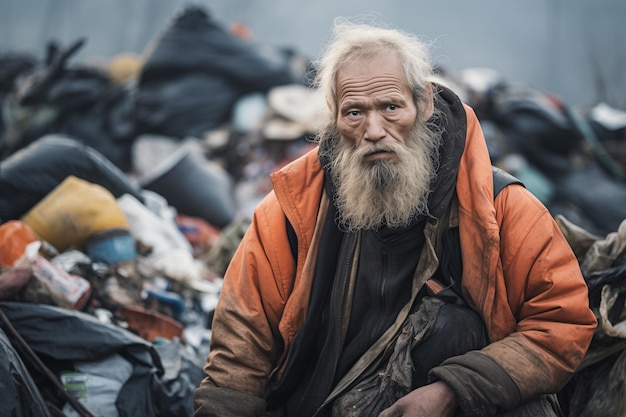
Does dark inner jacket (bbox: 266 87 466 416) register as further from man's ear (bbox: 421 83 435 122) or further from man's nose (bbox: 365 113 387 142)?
man's nose (bbox: 365 113 387 142)

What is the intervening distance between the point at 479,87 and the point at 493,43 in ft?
10.7

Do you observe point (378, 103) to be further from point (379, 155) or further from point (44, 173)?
point (44, 173)

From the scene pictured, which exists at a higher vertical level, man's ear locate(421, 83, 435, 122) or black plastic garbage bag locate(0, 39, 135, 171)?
man's ear locate(421, 83, 435, 122)

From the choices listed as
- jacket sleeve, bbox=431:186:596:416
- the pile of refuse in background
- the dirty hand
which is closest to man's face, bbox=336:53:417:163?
the pile of refuse in background

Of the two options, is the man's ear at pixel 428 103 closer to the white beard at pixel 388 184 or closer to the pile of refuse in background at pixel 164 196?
the white beard at pixel 388 184

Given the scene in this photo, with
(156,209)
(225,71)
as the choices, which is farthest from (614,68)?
(156,209)

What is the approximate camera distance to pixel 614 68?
913 centimetres

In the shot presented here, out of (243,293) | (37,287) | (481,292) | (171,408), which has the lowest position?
(171,408)

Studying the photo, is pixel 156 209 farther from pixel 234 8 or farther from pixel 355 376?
pixel 234 8

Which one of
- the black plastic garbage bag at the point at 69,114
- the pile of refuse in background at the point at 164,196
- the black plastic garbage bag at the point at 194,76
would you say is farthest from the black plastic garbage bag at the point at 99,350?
the black plastic garbage bag at the point at 194,76

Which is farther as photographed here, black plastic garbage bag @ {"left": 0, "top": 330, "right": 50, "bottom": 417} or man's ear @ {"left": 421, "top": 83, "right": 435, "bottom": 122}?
man's ear @ {"left": 421, "top": 83, "right": 435, "bottom": 122}

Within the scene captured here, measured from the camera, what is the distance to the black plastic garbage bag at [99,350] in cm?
278

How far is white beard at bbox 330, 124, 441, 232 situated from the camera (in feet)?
7.74

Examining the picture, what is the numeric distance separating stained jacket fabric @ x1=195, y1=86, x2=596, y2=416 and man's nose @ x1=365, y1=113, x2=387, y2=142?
21 centimetres
